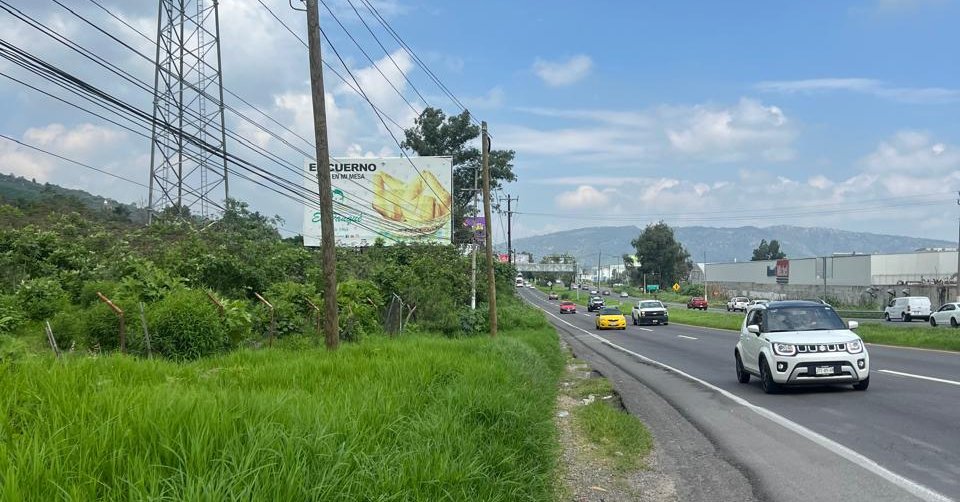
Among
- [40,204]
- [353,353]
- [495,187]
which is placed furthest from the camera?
[495,187]

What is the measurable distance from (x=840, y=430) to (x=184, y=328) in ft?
37.6

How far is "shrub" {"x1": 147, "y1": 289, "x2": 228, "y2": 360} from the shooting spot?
45.5ft

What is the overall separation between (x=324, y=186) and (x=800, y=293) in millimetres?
82919

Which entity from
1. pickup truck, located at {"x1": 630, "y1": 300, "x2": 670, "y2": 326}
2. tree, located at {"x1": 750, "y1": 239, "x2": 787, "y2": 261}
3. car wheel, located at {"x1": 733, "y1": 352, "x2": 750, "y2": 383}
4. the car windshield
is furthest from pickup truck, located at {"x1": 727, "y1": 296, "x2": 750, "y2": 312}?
tree, located at {"x1": 750, "y1": 239, "x2": 787, "y2": 261}

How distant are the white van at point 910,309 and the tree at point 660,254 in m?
76.7

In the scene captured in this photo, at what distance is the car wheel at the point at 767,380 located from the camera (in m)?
12.8

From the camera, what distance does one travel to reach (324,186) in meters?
14.0

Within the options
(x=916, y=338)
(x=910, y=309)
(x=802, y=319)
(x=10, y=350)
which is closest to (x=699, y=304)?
(x=910, y=309)

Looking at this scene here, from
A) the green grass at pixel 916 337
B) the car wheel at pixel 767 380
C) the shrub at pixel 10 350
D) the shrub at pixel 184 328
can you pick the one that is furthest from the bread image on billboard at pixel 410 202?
the shrub at pixel 10 350

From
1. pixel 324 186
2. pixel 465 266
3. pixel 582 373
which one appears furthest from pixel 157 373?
pixel 465 266

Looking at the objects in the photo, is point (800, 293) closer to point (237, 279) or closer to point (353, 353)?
point (237, 279)

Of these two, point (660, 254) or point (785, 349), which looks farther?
point (660, 254)

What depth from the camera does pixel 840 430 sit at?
9.25m

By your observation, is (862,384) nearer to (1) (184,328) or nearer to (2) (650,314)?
(1) (184,328)
